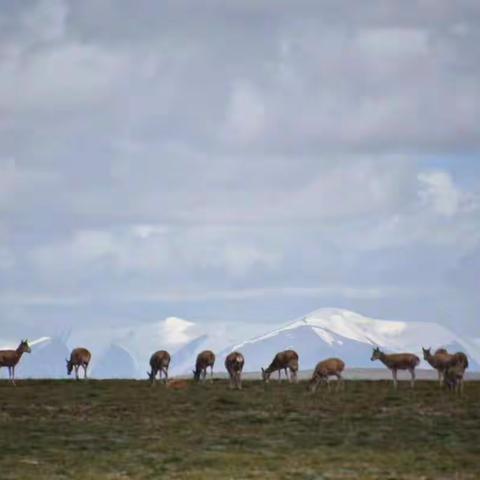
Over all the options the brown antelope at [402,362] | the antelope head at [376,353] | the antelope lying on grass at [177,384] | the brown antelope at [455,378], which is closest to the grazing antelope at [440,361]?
the brown antelope at [402,362]

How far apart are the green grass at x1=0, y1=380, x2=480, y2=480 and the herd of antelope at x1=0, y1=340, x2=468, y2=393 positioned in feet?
3.20

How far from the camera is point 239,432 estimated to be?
52188 mm

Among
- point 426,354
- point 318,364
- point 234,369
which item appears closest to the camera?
point 318,364

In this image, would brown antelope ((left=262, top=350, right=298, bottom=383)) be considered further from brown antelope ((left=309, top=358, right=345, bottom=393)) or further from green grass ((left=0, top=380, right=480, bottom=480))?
brown antelope ((left=309, top=358, right=345, bottom=393))

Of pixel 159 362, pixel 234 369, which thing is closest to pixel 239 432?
pixel 234 369

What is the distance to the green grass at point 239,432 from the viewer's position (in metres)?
43.3

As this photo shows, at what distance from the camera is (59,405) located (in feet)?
203

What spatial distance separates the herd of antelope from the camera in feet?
222

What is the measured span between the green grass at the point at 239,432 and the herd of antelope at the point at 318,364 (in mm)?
974

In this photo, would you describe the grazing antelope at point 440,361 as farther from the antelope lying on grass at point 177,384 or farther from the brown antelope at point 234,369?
the antelope lying on grass at point 177,384

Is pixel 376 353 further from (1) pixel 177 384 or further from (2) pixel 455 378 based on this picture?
(1) pixel 177 384

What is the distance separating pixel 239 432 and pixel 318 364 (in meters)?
15.9

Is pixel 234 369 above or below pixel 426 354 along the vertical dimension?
below

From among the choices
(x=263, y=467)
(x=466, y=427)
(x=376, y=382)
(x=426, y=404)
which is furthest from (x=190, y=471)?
(x=376, y=382)
